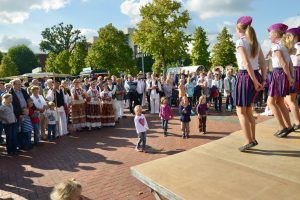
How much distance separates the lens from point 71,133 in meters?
11.1

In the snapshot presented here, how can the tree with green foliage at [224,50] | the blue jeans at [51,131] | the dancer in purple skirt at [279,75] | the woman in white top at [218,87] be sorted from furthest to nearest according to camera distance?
the tree with green foliage at [224,50], the woman in white top at [218,87], the blue jeans at [51,131], the dancer in purple skirt at [279,75]

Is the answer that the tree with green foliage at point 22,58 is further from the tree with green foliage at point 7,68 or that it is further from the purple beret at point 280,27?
the purple beret at point 280,27

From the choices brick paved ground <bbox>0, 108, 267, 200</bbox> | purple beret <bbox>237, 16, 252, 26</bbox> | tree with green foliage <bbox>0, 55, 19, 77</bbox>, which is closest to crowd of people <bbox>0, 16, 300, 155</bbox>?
purple beret <bbox>237, 16, 252, 26</bbox>

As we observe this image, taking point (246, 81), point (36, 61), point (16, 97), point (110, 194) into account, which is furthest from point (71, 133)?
point (36, 61)

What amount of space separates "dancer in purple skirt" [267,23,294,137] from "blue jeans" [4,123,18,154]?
270 inches

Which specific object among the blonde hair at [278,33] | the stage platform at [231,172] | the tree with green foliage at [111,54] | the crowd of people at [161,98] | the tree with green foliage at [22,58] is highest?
the tree with green foliage at [22,58]

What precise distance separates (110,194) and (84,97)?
667 centimetres

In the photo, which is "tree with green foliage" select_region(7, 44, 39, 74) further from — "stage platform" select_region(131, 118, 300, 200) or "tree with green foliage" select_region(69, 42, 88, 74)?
"stage platform" select_region(131, 118, 300, 200)

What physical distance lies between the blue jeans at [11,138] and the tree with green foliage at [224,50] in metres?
42.2

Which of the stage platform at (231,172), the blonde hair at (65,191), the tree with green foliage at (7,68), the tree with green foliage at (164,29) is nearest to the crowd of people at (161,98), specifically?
the stage platform at (231,172)

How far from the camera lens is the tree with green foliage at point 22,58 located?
78438mm

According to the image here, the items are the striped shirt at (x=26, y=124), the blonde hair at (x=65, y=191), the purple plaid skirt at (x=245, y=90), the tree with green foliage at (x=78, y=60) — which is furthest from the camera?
the tree with green foliage at (x=78, y=60)

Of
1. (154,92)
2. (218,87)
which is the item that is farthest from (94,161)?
(218,87)

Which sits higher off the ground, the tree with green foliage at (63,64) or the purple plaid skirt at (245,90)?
the tree with green foliage at (63,64)
